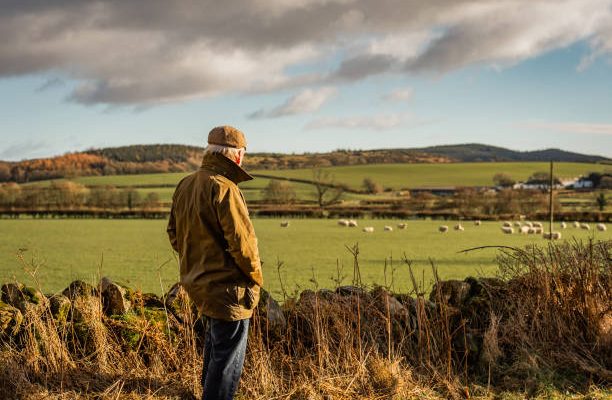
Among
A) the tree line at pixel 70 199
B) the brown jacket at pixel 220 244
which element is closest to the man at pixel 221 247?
the brown jacket at pixel 220 244

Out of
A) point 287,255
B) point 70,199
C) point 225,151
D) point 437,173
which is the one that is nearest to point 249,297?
point 225,151

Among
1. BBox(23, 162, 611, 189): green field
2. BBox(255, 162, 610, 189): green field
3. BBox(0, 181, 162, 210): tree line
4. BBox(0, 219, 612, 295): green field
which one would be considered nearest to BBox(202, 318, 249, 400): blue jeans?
BBox(0, 219, 612, 295): green field

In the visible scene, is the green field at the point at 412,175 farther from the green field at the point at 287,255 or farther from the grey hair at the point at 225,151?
the grey hair at the point at 225,151

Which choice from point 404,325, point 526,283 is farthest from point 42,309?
point 526,283

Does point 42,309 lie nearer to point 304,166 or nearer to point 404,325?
point 404,325

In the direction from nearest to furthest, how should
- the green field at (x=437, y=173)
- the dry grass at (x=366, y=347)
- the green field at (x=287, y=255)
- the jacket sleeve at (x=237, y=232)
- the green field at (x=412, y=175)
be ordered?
the jacket sleeve at (x=237, y=232)
the dry grass at (x=366, y=347)
the green field at (x=287, y=255)
the green field at (x=412, y=175)
the green field at (x=437, y=173)

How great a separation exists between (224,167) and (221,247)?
58 cm

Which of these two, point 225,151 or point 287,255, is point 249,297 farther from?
point 287,255

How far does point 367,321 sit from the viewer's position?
6.55m

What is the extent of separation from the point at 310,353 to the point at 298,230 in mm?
32237

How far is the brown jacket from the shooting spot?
4.30 meters

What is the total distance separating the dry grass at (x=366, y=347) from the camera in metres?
5.55

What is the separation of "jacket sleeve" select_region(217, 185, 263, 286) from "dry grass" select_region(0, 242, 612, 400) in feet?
5.31

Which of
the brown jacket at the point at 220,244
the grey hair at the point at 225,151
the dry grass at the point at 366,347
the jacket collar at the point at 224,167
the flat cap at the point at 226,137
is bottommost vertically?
the dry grass at the point at 366,347
